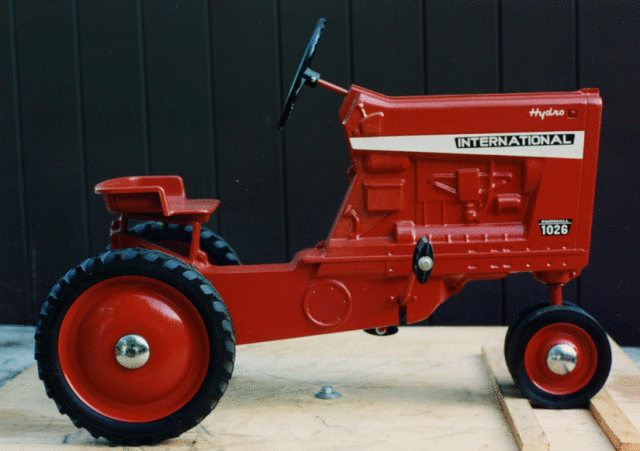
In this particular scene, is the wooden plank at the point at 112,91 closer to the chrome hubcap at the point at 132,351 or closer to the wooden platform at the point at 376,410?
the wooden platform at the point at 376,410

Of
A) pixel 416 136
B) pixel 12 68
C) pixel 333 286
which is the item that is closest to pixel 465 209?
pixel 416 136

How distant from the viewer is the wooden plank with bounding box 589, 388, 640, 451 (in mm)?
1728

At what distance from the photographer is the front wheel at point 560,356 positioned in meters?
2.00

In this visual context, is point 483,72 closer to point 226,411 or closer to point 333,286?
point 333,286

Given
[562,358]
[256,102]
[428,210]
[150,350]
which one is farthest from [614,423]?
[256,102]

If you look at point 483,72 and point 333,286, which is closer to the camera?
point 333,286

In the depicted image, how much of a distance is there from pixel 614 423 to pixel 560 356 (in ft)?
0.75

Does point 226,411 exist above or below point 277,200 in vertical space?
below

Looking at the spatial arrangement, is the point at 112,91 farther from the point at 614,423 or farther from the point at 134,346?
the point at 614,423

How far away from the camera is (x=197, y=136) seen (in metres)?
3.05

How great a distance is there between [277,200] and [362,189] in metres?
1.06

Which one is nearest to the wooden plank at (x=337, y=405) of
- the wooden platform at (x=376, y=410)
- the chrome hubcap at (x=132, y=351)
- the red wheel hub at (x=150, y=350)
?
the wooden platform at (x=376, y=410)

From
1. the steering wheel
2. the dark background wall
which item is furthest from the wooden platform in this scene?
the steering wheel

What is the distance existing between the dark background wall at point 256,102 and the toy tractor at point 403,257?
0.96m
